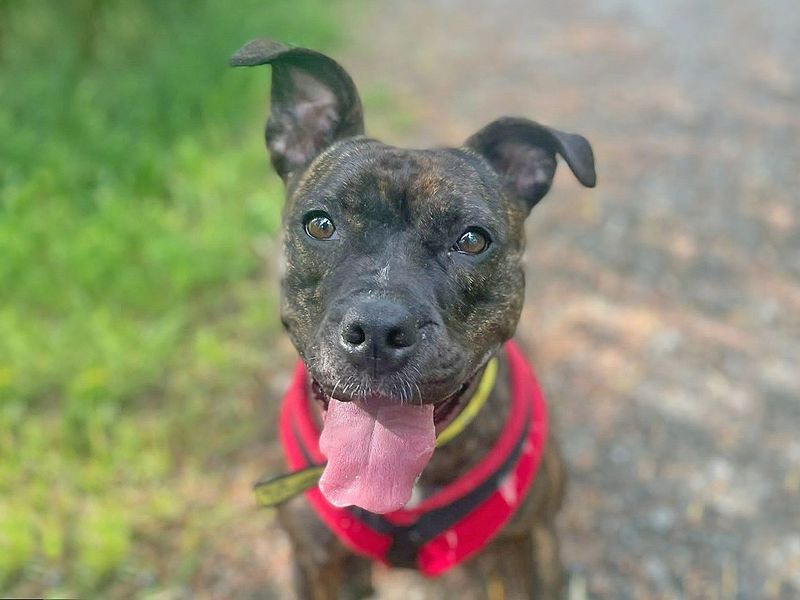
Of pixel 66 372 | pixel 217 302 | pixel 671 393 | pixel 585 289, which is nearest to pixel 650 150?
pixel 585 289

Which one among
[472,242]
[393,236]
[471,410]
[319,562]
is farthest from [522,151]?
[319,562]

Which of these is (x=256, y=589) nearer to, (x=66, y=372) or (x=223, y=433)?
(x=223, y=433)

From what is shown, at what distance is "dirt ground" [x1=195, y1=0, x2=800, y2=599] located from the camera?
393 centimetres

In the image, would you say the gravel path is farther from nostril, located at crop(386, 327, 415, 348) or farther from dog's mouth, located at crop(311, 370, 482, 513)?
nostril, located at crop(386, 327, 415, 348)

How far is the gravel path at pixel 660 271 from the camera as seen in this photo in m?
3.96

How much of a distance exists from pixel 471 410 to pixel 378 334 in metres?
0.79

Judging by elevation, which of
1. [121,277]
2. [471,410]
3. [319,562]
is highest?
[471,410]

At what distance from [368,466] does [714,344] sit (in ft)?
10.4

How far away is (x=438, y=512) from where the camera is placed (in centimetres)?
A: 300

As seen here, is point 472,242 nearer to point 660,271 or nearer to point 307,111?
point 307,111

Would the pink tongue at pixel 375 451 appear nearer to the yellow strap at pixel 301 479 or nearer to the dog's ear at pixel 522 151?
the yellow strap at pixel 301 479

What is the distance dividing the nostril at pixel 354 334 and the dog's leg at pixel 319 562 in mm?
995

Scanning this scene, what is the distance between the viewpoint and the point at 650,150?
748 centimetres

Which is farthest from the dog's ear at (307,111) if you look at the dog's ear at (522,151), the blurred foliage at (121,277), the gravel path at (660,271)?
the gravel path at (660,271)
